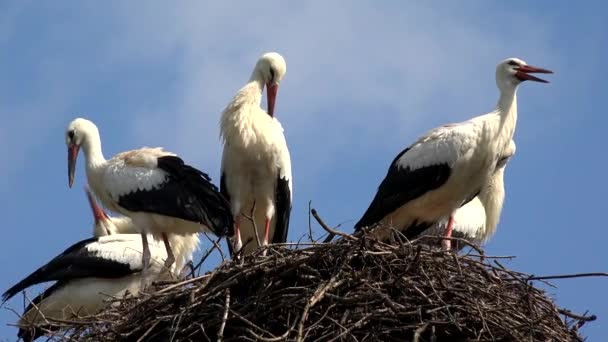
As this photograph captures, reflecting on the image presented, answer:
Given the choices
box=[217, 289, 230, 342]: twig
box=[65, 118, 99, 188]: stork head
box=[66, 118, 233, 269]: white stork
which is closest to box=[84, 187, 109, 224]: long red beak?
box=[65, 118, 99, 188]: stork head

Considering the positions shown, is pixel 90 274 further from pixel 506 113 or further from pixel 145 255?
pixel 506 113

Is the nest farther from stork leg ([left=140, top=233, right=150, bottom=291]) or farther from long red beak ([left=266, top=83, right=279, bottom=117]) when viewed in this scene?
long red beak ([left=266, top=83, right=279, bottom=117])

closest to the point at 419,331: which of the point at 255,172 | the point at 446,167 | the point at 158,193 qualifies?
the point at 446,167

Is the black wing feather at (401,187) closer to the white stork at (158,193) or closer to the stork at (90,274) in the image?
the white stork at (158,193)

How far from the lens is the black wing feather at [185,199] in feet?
39.2

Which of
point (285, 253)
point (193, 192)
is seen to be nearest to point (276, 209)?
point (193, 192)

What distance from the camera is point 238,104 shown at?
1247 centimetres

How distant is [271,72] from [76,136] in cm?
161

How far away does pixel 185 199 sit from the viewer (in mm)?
12031

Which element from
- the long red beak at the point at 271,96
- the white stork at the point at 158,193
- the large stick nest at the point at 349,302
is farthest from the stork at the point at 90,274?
the large stick nest at the point at 349,302

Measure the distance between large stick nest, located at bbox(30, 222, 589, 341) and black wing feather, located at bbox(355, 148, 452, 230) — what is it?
8.82 feet

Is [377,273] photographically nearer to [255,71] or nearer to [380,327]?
[380,327]

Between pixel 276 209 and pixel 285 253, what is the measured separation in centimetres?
300

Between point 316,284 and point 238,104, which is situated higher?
point 238,104
